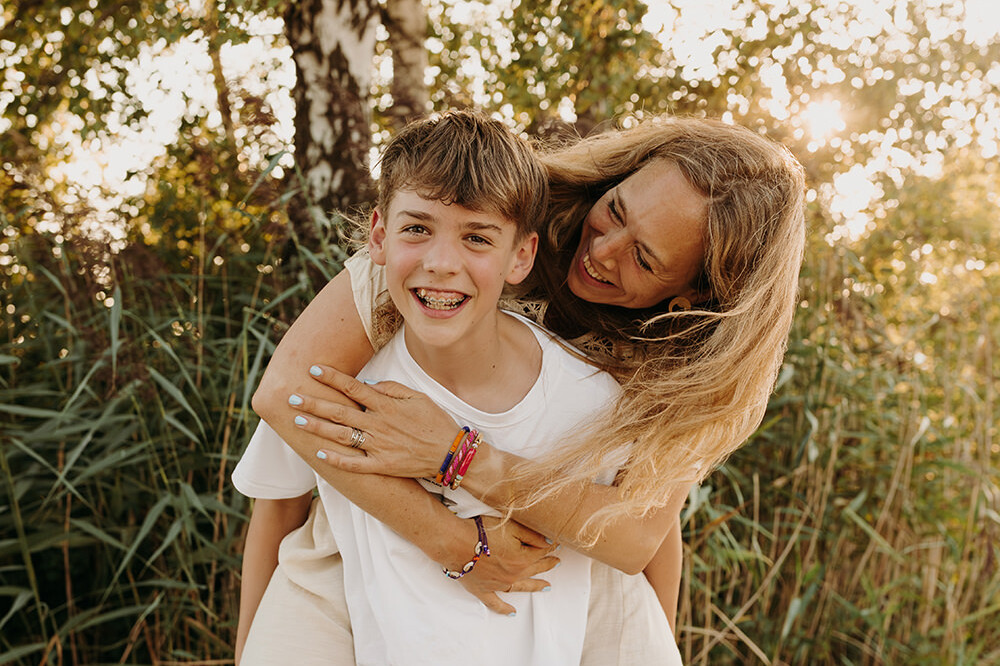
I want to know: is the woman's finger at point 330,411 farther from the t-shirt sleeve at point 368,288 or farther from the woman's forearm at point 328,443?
the t-shirt sleeve at point 368,288

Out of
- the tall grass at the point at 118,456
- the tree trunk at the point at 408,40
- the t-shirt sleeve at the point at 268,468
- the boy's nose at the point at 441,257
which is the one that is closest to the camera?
the boy's nose at the point at 441,257

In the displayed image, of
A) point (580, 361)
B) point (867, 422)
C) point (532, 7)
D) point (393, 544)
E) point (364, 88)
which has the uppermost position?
point (532, 7)

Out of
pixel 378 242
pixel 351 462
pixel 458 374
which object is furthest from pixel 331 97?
pixel 351 462

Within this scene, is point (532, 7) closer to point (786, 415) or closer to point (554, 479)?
point (786, 415)

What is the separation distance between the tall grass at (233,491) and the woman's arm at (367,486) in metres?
0.65

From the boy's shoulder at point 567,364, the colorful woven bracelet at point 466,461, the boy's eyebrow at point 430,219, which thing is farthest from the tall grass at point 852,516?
the boy's eyebrow at point 430,219

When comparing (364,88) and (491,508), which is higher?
(364,88)

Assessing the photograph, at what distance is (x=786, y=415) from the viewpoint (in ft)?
10.2

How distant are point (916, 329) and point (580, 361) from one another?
73.2 inches

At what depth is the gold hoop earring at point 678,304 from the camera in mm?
1993

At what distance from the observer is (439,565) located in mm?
1690

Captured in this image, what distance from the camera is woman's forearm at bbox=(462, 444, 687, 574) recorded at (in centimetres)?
164

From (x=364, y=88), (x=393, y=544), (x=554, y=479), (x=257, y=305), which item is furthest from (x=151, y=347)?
(x=554, y=479)

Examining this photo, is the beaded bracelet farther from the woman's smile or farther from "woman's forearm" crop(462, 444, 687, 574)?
the woman's smile
